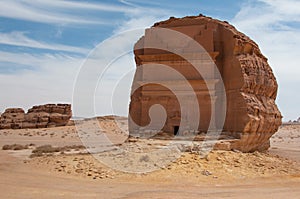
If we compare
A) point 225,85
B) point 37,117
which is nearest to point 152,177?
point 225,85

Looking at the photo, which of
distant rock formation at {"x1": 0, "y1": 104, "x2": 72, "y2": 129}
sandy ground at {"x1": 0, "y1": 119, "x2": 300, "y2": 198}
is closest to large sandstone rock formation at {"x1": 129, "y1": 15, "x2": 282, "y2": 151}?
sandy ground at {"x1": 0, "y1": 119, "x2": 300, "y2": 198}

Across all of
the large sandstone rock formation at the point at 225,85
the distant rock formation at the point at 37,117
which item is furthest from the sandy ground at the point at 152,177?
the distant rock formation at the point at 37,117

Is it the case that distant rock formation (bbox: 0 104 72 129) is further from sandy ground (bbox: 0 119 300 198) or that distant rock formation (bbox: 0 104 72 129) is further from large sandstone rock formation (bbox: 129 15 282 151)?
sandy ground (bbox: 0 119 300 198)

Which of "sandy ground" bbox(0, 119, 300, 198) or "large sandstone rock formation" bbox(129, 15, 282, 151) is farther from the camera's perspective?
"large sandstone rock formation" bbox(129, 15, 282, 151)

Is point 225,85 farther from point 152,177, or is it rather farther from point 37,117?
point 37,117

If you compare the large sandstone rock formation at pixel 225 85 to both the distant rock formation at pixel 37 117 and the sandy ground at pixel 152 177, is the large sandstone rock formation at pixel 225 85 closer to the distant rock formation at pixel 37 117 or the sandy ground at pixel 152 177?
the sandy ground at pixel 152 177

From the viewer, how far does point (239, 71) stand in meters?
16.0

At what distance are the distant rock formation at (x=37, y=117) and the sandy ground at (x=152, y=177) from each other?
34389 millimetres

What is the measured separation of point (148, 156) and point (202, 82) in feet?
18.6

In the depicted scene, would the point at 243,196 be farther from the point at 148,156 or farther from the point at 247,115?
the point at 247,115

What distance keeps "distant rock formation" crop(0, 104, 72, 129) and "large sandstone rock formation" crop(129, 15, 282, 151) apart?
108 feet

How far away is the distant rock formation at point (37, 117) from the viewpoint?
158 ft

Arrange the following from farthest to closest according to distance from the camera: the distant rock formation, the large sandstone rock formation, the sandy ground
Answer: the distant rock formation → the large sandstone rock formation → the sandy ground

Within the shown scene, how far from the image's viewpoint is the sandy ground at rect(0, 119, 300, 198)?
9.66 meters
